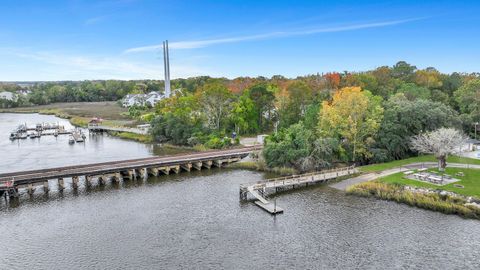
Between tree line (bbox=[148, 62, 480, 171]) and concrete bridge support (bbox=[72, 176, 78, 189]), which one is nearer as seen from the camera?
concrete bridge support (bbox=[72, 176, 78, 189])

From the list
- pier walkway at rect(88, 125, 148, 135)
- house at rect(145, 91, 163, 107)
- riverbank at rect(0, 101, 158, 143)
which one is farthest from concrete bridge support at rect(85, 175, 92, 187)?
house at rect(145, 91, 163, 107)

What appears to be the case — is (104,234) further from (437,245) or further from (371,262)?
(437,245)

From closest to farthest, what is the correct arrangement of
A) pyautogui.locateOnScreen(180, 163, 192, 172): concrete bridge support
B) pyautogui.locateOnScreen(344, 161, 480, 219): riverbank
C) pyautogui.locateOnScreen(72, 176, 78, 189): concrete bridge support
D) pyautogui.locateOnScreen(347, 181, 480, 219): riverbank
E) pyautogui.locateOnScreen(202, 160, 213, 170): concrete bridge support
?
pyautogui.locateOnScreen(347, 181, 480, 219): riverbank
pyautogui.locateOnScreen(344, 161, 480, 219): riverbank
pyautogui.locateOnScreen(72, 176, 78, 189): concrete bridge support
pyautogui.locateOnScreen(180, 163, 192, 172): concrete bridge support
pyautogui.locateOnScreen(202, 160, 213, 170): concrete bridge support

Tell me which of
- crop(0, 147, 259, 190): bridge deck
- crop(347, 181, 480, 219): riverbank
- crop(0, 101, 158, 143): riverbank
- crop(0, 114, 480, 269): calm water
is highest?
crop(0, 101, 158, 143): riverbank

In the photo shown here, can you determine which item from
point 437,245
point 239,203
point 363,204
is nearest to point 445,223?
point 437,245

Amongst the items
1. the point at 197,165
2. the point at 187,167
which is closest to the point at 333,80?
the point at 197,165

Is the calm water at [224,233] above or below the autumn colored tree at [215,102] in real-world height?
below

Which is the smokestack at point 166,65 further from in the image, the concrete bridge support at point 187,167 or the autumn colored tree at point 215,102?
the concrete bridge support at point 187,167

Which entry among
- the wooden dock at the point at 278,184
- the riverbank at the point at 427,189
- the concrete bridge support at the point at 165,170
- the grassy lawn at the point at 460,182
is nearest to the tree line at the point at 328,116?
the wooden dock at the point at 278,184

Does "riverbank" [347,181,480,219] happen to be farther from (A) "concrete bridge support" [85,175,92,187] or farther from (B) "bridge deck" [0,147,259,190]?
(A) "concrete bridge support" [85,175,92,187]
